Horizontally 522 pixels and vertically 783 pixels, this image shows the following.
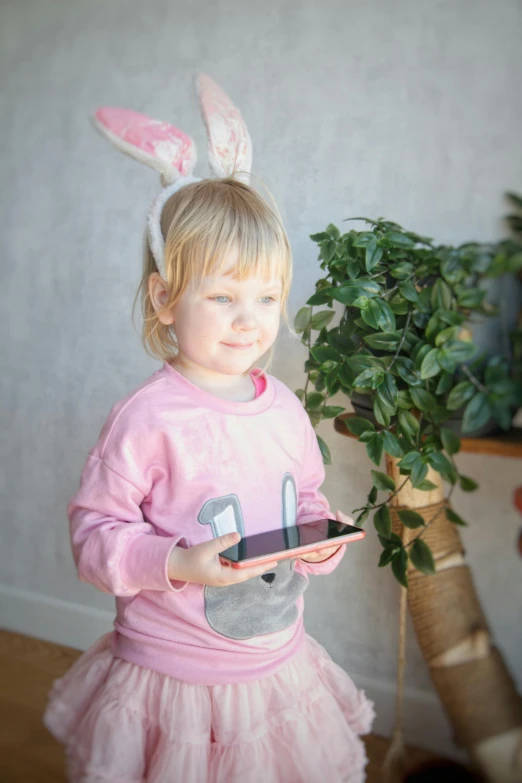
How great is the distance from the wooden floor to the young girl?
225 millimetres

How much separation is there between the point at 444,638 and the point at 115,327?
879 mm

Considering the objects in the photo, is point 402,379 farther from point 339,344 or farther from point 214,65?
point 214,65

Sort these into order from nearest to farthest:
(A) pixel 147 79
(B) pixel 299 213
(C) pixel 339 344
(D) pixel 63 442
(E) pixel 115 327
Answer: (C) pixel 339 344 < (B) pixel 299 213 < (A) pixel 147 79 < (E) pixel 115 327 < (D) pixel 63 442

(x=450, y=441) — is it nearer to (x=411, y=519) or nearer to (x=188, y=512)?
(x=411, y=519)

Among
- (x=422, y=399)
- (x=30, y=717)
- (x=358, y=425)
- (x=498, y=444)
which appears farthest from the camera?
(x=30, y=717)

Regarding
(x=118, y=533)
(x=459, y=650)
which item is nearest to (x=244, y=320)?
(x=118, y=533)

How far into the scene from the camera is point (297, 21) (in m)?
0.99

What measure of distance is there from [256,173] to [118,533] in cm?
60

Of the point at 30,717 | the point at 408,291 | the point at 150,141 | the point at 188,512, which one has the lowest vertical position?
the point at 30,717

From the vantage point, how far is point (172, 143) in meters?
0.90

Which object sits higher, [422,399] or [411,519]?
[422,399]

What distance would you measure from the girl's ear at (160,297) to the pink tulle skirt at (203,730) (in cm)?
44

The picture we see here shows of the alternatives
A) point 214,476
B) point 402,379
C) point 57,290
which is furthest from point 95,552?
point 57,290

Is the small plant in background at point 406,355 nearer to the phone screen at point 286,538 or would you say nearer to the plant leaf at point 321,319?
the plant leaf at point 321,319
